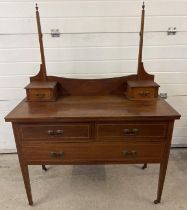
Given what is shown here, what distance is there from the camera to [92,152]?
1620 mm

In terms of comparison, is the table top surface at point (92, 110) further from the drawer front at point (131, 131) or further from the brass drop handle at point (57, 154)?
the brass drop handle at point (57, 154)

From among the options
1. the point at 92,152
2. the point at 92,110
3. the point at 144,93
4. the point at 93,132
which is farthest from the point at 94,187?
the point at 144,93

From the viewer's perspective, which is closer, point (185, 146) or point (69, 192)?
point (69, 192)

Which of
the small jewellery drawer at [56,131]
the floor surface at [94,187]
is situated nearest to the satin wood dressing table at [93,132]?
the small jewellery drawer at [56,131]

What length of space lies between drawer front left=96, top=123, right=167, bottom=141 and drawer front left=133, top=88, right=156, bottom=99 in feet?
1.24

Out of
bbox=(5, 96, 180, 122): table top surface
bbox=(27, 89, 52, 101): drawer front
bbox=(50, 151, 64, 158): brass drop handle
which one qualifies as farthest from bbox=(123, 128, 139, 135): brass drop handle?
bbox=(27, 89, 52, 101): drawer front

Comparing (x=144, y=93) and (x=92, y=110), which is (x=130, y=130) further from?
(x=144, y=93)

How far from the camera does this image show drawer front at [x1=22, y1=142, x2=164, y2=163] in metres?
1.60

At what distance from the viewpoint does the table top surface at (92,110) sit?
58.4 inches

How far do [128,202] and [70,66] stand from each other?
1462mm

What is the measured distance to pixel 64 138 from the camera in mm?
1578

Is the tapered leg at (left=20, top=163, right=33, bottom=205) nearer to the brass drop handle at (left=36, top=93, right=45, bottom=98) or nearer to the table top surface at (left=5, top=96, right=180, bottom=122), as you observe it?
the table top surface at (left=5, top=96, right=180, bottom=122)

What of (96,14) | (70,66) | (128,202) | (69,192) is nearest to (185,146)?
(128,202)

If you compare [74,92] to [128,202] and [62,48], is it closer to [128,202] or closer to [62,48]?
[62,48]
